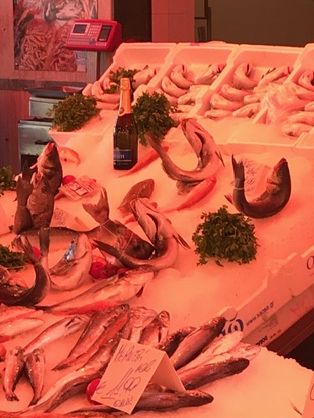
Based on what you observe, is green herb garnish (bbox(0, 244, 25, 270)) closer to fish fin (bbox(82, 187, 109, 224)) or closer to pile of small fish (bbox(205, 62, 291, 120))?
fish fin (bbox(82, 187, 109, 224))

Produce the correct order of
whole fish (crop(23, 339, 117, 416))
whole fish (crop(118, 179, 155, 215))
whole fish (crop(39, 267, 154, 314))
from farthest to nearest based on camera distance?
whole fish (crop(118, 179, 155, 215))
whole fish (crop(39, 267, 154, 314))
whole fish (crop(23, 339, 117, 416))

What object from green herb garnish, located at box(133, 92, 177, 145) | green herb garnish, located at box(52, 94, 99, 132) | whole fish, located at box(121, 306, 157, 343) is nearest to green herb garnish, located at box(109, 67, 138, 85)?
green herb garnish, located at box(52, 94, 99, 132)

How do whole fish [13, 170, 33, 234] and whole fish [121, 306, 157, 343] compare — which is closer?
whole fish [121, 306, 157, 343]

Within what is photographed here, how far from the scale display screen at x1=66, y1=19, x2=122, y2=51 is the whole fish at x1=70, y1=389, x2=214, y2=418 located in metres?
2.61

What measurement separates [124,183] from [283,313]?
85 centimetres

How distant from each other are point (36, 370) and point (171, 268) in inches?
25.7

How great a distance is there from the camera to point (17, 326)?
2457mm

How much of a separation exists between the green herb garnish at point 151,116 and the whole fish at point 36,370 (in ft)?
4.60

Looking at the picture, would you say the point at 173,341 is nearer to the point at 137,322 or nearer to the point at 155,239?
the point at 137,322

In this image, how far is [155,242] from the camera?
2828 millimetres

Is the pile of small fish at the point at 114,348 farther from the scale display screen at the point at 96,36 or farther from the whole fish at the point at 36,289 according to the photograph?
the scale display screen at the point at 96,36

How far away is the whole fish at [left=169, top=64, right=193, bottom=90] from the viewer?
154 inches

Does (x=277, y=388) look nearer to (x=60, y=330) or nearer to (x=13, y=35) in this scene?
(x=60, y=330)

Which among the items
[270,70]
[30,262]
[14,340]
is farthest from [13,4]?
[14,340]
